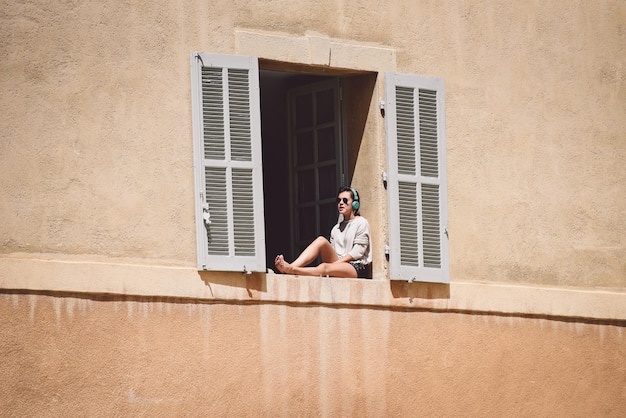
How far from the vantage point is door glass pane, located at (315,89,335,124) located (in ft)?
45.9

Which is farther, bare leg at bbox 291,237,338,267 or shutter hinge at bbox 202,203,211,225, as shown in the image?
bare leg at bbox 291,237,338,267

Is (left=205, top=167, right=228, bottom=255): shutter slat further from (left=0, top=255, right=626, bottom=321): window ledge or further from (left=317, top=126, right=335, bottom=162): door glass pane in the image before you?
(left=317, top=126, right=335, bottom=162): door glass pane

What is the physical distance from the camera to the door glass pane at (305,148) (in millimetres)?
14156

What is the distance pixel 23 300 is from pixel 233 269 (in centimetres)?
158

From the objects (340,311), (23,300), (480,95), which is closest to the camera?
(23,300)

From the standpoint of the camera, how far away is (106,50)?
487 inches

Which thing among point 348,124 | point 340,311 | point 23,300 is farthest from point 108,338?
point 348,124

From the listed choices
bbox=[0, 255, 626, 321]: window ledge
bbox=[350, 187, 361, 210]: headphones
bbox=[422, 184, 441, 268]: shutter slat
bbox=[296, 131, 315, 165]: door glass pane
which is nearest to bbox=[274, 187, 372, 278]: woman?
bbox=[350, 187, 361, 210]: headphones

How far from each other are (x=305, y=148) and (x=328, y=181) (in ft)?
1.31

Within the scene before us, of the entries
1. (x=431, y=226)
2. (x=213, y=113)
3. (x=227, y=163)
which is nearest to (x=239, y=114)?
(x=213, y=113)

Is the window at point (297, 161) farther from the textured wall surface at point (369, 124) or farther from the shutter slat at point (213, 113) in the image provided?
the textured wall surface at point (369, 124)

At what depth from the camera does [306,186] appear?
46.6 feet

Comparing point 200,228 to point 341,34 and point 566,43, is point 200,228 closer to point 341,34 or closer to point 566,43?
point 341,34

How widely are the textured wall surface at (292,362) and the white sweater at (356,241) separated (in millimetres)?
449
